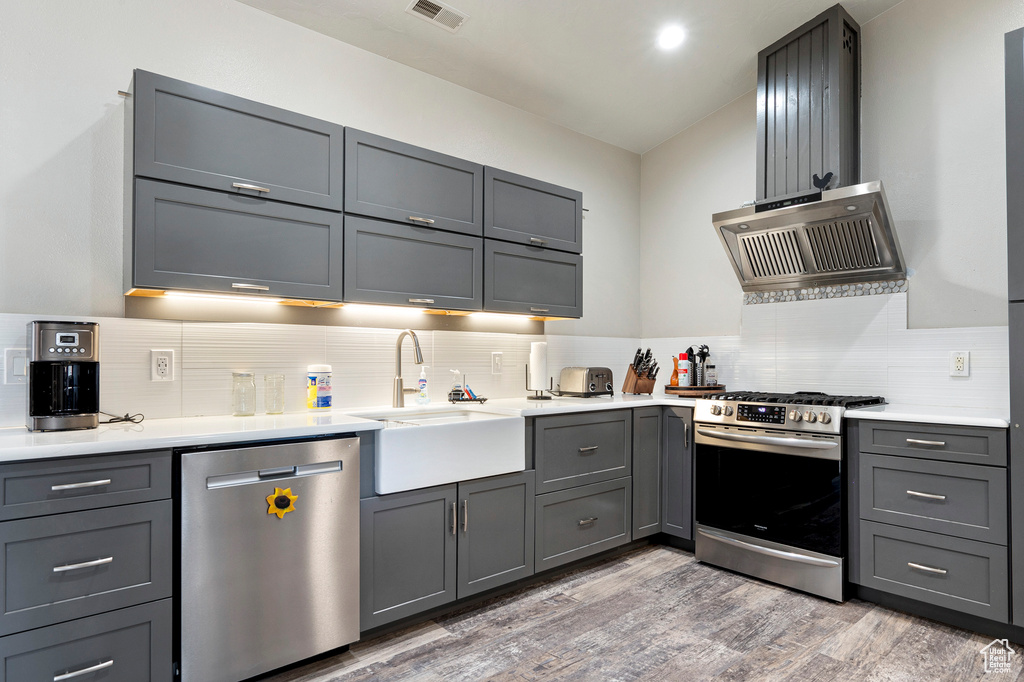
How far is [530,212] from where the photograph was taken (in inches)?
122

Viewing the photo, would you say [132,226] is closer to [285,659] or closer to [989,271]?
[285,659]

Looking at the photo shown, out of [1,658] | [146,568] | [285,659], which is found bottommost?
[285,659]

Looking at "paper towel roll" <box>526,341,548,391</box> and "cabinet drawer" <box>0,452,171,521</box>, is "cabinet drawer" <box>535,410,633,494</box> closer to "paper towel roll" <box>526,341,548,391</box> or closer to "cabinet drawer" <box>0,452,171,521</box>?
"paper towel roll" <box>526,341,548,391</box>

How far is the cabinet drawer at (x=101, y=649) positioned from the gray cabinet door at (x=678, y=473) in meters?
2.53

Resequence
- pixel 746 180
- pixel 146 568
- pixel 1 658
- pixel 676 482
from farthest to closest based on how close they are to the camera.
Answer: pixel 746 180
pixel 676 482
pixel 146 568
pixel 1 658

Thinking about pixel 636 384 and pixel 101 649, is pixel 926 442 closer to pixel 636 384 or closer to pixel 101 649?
pixel 636 384

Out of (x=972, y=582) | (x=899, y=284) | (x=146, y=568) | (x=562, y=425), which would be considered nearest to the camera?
(x=146, y=568)

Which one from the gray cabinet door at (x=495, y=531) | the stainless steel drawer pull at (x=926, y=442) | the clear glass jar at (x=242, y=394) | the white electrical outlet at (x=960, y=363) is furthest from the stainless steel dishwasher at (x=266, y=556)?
the white electrical outlet at (x=960, y=363)

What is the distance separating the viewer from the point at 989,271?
272cm

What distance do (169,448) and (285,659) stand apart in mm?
824

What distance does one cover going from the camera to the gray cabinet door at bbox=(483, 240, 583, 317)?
294 centimetres

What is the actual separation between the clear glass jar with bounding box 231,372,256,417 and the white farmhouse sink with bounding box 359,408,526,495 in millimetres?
496

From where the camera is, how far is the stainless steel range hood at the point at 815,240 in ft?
9.11

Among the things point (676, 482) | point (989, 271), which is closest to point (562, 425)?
point (676, 482)
